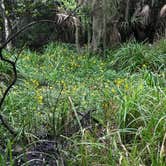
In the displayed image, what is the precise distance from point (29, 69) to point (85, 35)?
10.7 feet

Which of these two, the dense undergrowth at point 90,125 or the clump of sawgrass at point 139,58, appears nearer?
the dense undergrowth at point 90,125

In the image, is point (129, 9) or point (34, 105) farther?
point (129, 9)

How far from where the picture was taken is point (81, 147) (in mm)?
2922

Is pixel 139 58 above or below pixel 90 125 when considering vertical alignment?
below

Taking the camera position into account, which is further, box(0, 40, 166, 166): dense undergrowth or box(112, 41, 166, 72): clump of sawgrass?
box(112, 41, 166, 72): clump of sawgrass

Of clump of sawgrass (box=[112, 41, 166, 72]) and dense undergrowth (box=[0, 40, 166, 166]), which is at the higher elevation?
dense undergrowth (box=[0, 40, 166, 166])

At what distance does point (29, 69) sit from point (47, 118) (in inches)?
118

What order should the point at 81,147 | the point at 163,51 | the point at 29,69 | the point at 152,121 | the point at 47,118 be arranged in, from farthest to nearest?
the point at 163,51 < the point at 29,69 < the point at 47,118 < the point at 152,121 < the point at 81,147

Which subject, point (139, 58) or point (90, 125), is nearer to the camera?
point (90, 125)

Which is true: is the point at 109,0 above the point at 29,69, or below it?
above

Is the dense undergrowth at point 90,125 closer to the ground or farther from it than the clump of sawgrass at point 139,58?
farther from it

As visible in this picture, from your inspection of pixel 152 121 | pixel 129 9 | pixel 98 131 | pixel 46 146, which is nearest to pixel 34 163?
pixel 46 146

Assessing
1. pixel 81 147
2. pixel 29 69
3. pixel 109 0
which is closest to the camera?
pixel 81 147

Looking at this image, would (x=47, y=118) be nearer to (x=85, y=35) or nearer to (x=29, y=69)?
(x=29, y=69)
